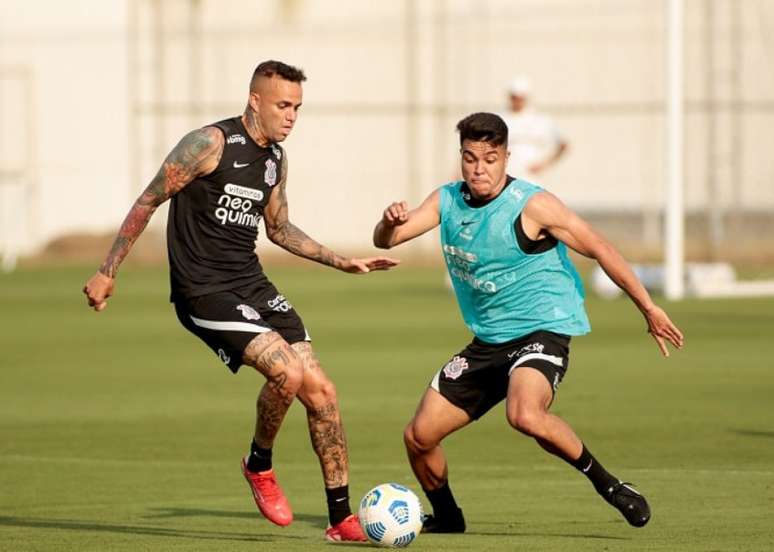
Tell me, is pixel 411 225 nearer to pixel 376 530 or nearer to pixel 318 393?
pixel 318 393

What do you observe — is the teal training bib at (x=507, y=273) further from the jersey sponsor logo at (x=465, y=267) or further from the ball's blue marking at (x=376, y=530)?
the ball's blue marking at (x=376, y=530)

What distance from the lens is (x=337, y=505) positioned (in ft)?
29.6

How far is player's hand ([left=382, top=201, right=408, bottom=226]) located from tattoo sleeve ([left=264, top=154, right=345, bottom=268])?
67 centimetres

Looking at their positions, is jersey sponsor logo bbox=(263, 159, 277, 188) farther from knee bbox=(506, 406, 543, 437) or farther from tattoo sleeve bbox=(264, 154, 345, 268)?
knee bbox=(506, 406, 543, 437)

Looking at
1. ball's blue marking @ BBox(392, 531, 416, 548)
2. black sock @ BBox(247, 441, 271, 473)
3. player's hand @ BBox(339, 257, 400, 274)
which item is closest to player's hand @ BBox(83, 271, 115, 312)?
black sock @ BBox(247, 441, 271, 473)

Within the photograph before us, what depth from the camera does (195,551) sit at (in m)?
8.51

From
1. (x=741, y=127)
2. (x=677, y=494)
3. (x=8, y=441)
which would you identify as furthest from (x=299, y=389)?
(x=741, y=127)

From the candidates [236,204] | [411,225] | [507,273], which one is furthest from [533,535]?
[236,204]

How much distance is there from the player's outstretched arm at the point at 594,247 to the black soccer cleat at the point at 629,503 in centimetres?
74

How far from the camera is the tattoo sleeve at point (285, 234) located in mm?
9656

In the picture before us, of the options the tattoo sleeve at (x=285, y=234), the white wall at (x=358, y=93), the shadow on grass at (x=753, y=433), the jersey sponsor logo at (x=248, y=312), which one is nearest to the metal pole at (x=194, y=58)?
the white wall at (x=358, y=93)

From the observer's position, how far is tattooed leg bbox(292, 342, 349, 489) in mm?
9156

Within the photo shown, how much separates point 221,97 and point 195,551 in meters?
27.5

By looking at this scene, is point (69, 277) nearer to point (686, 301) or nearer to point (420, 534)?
point (686, 301)
